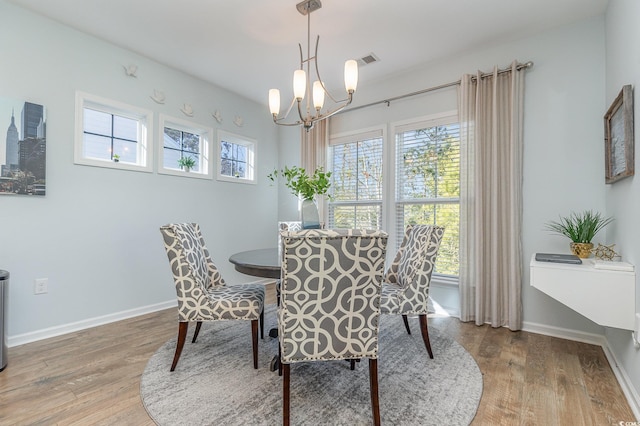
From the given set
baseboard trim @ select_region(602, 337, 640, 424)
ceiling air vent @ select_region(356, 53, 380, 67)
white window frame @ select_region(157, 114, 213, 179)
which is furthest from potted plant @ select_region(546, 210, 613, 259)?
white window frame @ select_region(157, 114, 213, 179)

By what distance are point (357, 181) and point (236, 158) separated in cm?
169

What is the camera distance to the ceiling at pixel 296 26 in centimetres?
240

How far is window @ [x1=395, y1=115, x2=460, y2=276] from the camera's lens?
3.22 metres

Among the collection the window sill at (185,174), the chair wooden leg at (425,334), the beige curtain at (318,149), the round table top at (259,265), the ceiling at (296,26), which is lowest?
the chair wooden leg at (425,334)

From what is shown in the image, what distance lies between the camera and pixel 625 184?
1959 mm

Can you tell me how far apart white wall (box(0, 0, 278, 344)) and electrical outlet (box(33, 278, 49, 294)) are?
1.6 inches

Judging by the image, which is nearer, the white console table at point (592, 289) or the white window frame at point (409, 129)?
the white console table at point (592, 289)

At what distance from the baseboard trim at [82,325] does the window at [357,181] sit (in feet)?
7.43

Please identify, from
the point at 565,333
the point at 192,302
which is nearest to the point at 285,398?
the point at 192,302

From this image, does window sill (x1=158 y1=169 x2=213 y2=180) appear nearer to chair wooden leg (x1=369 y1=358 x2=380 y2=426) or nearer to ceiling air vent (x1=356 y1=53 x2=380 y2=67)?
ceiling air vent (x1=356 y1=53 x2=380 y2=67)

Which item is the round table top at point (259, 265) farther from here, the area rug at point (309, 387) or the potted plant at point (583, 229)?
the potted plant at point (583, 229)

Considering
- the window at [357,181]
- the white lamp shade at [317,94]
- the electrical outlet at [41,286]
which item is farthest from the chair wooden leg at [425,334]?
the electrical outlet at [41,286]

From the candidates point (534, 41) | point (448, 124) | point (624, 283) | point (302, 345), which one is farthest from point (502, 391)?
point (534, 41)

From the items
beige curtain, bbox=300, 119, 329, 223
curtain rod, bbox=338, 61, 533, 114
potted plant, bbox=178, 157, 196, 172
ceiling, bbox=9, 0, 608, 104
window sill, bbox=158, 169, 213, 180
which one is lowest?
window sill, bbox=158, 169, 213, 180
